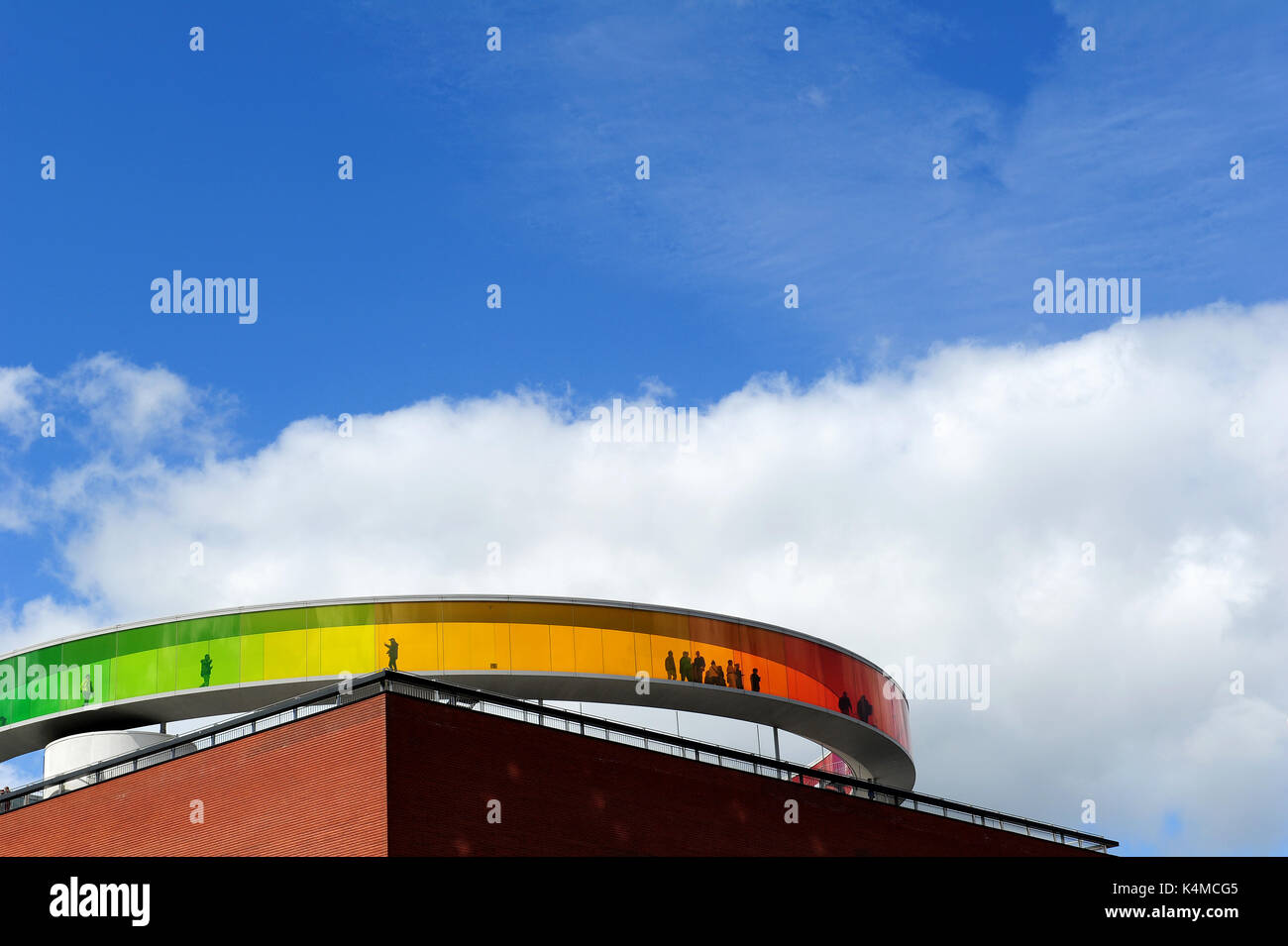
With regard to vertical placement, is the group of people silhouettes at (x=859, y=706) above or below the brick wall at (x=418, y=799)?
above

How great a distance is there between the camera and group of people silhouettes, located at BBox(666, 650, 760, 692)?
35.2 metres

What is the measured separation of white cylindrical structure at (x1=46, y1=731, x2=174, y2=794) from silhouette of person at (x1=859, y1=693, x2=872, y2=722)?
17148 millimetres

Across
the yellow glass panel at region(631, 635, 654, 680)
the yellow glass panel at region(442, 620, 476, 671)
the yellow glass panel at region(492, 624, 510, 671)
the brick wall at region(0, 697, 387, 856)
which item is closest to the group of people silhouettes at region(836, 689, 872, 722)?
the yellow glass panel at region(631, 635, 654, 680)

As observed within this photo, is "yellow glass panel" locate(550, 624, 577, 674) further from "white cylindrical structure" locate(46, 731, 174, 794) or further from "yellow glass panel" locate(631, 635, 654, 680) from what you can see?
"white cylindrical structure" locate(46, 731, 174, 794)

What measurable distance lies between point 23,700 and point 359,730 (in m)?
13.6

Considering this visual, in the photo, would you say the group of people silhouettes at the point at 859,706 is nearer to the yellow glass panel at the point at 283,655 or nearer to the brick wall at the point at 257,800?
the yellow glass panel at the point at 283,655

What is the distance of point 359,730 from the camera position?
83.5 feet

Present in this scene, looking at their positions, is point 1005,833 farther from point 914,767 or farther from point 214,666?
point 214,666

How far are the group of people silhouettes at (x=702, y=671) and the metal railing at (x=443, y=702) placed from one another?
318 cm

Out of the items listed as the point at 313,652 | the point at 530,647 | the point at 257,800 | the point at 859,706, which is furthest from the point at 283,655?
the point at 859,706

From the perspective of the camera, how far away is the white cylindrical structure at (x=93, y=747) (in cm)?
3347

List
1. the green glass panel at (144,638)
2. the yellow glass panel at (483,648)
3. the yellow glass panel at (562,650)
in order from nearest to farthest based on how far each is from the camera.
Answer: the yellow glass panel at (483,648)
the green glass panel at (144,638)
the yellow glass panel at (562,650)

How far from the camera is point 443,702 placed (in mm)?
26141

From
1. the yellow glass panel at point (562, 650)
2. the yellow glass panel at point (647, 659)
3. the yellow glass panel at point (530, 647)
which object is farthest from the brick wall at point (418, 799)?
the yellow glass panel at point (530, 647)
